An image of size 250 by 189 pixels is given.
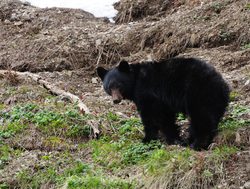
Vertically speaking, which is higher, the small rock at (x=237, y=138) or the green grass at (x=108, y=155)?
the small rock at (x=237, y=138)

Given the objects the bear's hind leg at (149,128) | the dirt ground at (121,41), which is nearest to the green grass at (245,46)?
the dirt ground at (121,41)

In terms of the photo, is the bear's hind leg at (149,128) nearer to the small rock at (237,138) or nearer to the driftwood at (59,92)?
the driftwood at (59,92)

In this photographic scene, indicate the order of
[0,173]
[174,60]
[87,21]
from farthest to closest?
[87,21]
[174,60]
[0,173]

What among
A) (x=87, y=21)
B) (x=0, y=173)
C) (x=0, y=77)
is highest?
(x=87, y=21)

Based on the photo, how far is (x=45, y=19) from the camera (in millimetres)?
14844

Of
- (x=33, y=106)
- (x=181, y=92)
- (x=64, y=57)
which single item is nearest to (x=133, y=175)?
(x=181, y=92)

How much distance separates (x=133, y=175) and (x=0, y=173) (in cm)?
170

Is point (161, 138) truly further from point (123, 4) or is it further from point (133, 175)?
point (123, 4)

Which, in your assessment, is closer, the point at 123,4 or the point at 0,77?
the point at 0,77

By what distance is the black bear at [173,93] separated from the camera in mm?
6887

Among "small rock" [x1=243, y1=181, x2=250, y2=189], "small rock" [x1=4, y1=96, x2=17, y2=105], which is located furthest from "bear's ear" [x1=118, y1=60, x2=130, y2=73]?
"small rock" [x1=243, y1=181, x2=250, y2=189]

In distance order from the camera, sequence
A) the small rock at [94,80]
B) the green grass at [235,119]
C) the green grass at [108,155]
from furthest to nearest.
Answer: the small rock at [94,80], the green grass at [235,119], the green grass at [108,155]

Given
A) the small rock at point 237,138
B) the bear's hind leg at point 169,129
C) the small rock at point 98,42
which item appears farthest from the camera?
the small rock at point 98,42

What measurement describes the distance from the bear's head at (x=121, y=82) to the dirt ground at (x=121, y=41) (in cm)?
118
